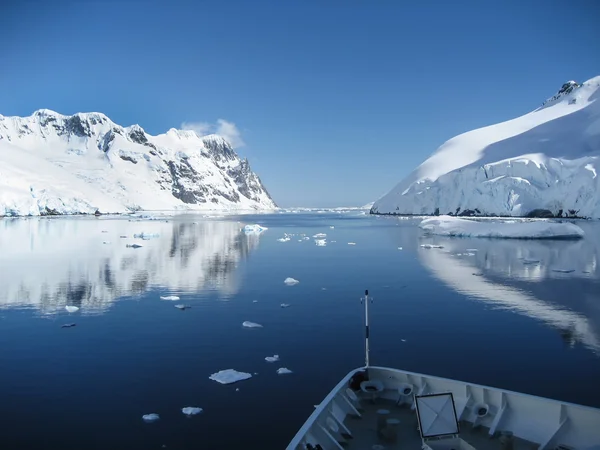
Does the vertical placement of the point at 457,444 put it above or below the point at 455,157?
below

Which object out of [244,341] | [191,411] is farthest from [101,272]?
[191,411]

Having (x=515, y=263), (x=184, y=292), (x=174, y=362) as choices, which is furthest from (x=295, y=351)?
(x=515, y=263)

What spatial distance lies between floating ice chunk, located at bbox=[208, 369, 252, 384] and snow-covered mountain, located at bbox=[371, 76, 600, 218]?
80.9 metres

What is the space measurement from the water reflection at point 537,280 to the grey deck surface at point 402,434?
7.33m

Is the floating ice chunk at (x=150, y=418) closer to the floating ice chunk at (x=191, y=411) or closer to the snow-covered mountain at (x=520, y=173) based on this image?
the floating ice chunk at (x=191, y=411)

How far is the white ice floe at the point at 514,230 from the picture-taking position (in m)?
47.4

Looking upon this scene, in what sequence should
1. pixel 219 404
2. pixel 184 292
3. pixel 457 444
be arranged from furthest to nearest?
1. pixel 184 292
2. pixel 219 404
3. pixel 457 444

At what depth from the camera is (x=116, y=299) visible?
62.2 ft

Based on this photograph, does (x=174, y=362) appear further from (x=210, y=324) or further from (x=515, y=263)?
(x=515, y=263)

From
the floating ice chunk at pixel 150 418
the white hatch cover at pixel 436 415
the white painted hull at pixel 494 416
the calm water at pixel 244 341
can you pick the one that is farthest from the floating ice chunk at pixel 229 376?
the white hatch cover at pixel 436 415

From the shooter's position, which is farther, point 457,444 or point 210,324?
point 210,324

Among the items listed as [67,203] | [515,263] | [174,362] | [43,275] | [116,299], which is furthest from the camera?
[67,203]

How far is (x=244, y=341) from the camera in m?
12.9

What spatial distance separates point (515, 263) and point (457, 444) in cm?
2749
